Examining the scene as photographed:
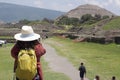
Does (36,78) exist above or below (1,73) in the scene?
above

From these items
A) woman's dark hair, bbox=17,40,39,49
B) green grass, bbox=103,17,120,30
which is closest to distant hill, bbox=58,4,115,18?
green grass, bbox=103,17,120,30

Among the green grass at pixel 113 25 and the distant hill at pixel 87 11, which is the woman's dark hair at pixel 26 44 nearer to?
the green grass at pixel 113 25

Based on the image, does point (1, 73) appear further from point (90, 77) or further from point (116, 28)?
point (116, 28)

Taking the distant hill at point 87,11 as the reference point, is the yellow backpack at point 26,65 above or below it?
above

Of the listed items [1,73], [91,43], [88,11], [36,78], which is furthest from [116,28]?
[88,11]

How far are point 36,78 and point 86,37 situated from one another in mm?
56501

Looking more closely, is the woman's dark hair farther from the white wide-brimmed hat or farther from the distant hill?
the distant hill

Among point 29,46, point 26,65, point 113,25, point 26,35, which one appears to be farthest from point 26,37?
point 113,25

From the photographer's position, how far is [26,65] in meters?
6.44

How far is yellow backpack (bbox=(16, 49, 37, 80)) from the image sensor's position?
21.1 ft

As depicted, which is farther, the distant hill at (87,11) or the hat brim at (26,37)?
the distant hill at (87,11)

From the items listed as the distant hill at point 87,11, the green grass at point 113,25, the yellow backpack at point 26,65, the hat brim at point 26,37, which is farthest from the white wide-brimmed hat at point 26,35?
the distant hill at point 87,11

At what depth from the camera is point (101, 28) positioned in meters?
73.2

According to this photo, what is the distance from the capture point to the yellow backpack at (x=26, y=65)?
644 cm
